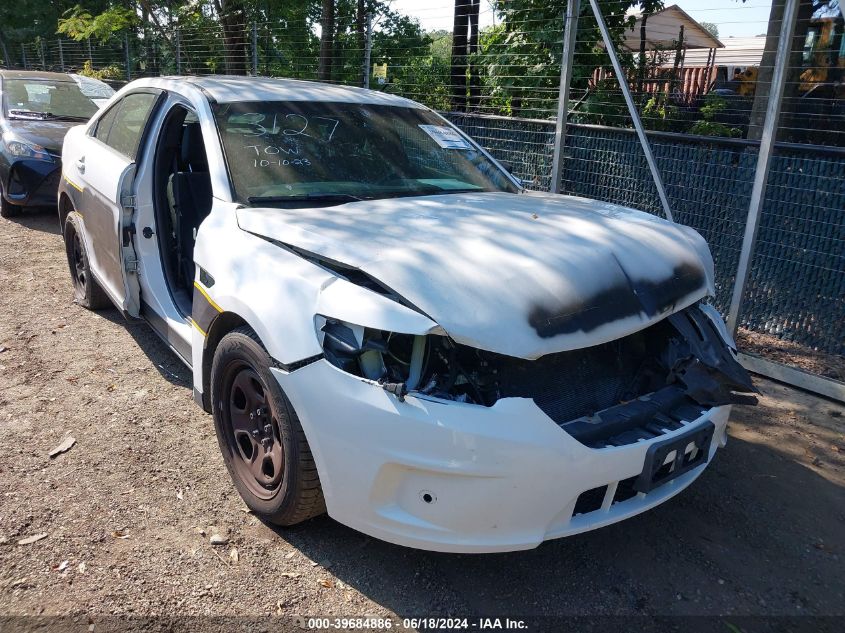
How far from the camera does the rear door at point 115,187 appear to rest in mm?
4219

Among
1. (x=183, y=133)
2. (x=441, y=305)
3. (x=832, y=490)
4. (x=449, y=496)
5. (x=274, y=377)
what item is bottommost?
(x=832, y=490)

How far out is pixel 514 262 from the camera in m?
2.75

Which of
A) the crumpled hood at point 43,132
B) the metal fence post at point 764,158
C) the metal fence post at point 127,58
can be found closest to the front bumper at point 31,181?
the crumpled hood at point 43,132

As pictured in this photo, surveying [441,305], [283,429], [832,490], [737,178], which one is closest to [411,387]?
[441,305]

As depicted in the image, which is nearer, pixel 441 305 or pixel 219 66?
pixel 441 305

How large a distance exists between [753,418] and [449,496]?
2789mm

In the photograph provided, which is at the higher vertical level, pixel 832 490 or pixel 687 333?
pixel 687 333

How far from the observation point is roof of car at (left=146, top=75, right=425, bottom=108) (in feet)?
12.8

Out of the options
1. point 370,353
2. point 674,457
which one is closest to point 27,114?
point 370,353

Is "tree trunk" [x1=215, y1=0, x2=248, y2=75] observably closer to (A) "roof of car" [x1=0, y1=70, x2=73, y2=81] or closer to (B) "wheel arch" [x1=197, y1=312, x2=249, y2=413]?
(A) "roof of car" [x1=0, y1=70, x2=73, y2=81]

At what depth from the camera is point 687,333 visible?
3158 mm

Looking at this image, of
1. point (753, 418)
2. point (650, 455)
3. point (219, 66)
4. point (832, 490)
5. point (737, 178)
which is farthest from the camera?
point (219, 66)

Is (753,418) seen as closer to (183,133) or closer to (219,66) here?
(183,133)

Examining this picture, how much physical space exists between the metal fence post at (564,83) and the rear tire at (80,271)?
4034mm
